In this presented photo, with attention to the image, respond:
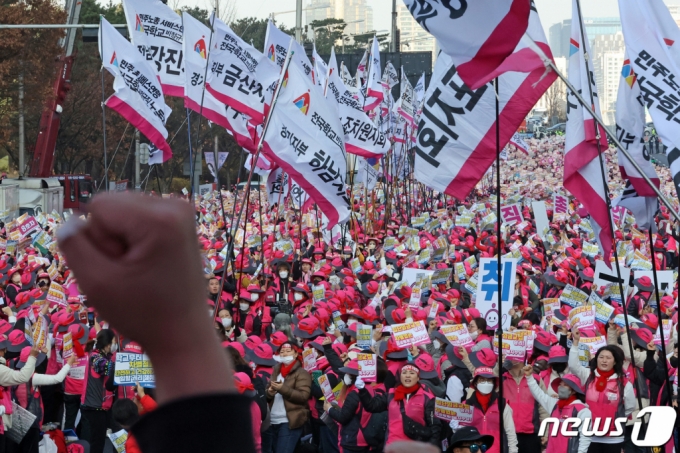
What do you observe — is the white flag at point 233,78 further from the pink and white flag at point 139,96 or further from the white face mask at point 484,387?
the white face mask at point 484,387

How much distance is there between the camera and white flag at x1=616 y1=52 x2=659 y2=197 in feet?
25.5

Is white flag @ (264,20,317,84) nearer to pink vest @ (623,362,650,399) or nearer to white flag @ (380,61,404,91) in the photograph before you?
white flag @ (380,61,404,91)

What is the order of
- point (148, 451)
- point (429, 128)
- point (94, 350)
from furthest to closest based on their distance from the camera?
point (94, 350) → point (429, 128) → point (148, 451)

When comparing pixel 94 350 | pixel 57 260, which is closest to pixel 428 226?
pixel 57 260

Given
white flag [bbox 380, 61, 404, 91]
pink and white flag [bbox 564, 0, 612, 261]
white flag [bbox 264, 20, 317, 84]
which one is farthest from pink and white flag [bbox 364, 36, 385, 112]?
pink and white flag [bbox 564, 0, 612, 261]

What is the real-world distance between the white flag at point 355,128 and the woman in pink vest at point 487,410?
34.0 ft

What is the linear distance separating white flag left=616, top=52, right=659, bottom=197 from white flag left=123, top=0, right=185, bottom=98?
29.5ft

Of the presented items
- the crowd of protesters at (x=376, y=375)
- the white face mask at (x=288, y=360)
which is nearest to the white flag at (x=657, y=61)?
the crowd of protesters at (x=376, y=375)

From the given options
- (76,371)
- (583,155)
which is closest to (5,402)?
(76,371)

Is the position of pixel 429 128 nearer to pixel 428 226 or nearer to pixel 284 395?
pixel 284 395

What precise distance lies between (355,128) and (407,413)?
36.6 feet

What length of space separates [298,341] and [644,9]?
5.25 meters

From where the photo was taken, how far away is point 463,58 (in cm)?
625

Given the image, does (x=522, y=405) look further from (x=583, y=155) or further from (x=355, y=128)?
(x=355, y=128)
